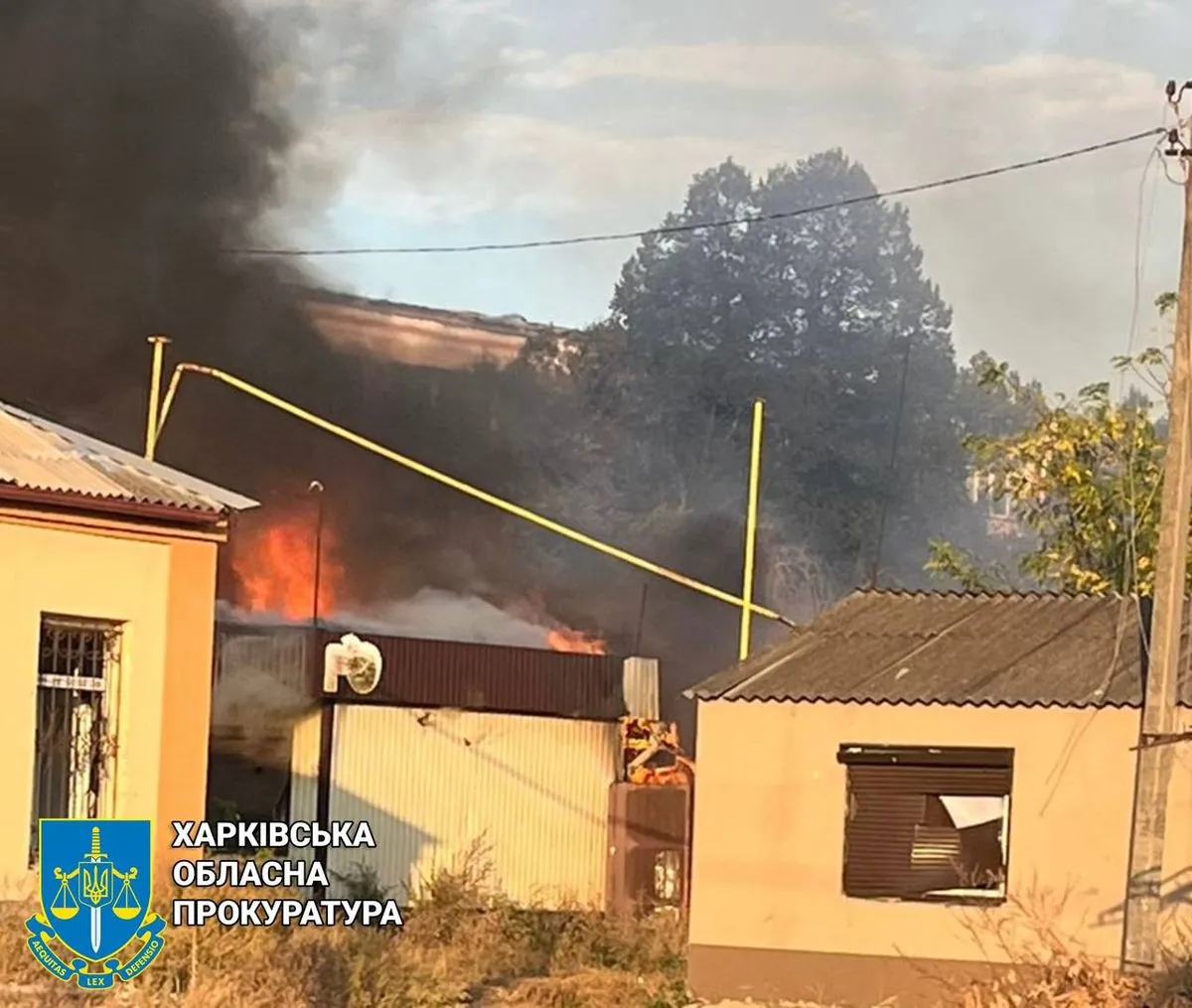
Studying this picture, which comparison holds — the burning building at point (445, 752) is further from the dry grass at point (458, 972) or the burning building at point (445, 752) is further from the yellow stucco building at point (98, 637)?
the yellow stucco building at point (98, 637)

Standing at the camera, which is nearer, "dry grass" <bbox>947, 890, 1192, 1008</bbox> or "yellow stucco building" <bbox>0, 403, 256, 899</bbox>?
"dry grass" <bbox>947, 890, 1192, 1008</bbox>

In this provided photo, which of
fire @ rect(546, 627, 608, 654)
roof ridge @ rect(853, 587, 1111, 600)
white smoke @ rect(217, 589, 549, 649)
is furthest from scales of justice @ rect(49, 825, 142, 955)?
fire @ rect(546, 627, 608, 654)

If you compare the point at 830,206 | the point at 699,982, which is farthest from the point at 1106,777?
the point at 830,206

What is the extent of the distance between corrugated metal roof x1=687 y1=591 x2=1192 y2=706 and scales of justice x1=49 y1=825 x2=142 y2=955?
6.45m

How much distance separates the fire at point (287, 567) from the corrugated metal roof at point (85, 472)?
46.3ft

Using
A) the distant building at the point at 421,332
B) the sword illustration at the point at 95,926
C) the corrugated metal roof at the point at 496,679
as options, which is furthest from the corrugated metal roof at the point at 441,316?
the sword illustration at the point at 95,926

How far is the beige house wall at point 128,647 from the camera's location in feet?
61.3

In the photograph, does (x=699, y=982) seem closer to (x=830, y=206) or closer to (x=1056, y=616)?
(x=1056, y=616)

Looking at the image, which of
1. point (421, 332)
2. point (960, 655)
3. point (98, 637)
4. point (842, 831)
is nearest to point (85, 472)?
point (98, 637)

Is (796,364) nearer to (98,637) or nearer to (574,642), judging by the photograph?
(574,642)

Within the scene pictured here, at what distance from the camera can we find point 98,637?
64.5 ft

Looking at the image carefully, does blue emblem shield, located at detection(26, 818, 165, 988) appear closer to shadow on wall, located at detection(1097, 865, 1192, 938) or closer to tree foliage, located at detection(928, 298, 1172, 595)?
shadow on wall, located at detection(1097, 865, 1192, 938)

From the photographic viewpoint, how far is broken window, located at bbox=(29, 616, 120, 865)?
1906cm

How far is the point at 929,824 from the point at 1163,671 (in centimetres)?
253
